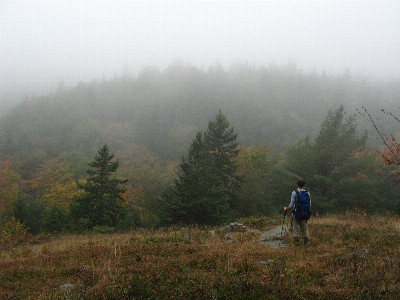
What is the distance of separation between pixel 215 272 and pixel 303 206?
12.9 feet

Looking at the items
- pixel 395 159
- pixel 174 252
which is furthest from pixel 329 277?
pixel 174 252

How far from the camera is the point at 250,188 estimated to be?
80.3 ft

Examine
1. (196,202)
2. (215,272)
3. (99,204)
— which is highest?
(196,202)

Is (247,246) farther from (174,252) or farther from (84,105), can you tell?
(84,105)

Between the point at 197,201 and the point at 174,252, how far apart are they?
8.90 meters

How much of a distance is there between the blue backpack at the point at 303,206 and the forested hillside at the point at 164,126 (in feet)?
53.0

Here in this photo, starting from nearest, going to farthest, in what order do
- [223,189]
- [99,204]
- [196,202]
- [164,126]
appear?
[196,202], [99,204], [223,189], [164,126]

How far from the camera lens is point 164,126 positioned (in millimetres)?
88000

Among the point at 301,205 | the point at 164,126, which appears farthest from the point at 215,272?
the point at 164,126

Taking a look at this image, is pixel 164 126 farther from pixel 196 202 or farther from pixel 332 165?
pixel 196 202

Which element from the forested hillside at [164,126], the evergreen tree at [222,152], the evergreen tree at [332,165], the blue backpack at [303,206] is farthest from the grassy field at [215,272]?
the evergreen tree at [222,152]

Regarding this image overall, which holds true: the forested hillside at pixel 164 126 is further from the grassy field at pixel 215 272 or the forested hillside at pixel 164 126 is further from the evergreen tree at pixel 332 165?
the grassy field at pixel 215 272

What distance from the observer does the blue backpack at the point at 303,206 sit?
8.25 metres

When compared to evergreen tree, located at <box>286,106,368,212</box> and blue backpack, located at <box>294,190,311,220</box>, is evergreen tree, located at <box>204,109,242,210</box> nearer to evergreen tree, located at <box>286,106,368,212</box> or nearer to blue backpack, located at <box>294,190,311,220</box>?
evergreen tree, located at <box>286,106,368,212</box>
